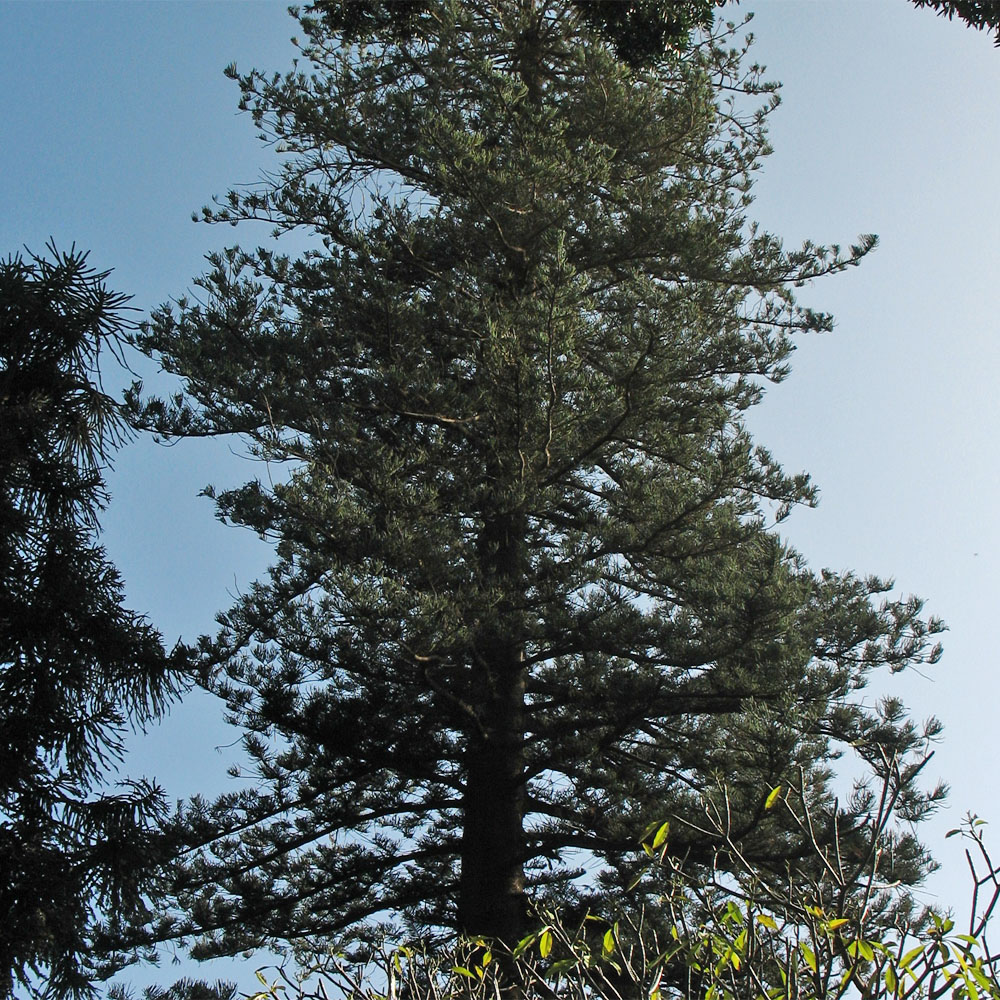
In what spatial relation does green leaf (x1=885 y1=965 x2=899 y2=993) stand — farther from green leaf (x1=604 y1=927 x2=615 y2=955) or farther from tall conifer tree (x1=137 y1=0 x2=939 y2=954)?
tall conifer tree (x1=137 y1=0 x2=939 y2=954)

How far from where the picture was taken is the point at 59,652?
420cm

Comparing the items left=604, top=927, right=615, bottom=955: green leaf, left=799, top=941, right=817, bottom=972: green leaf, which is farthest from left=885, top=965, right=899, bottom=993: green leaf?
left=604, top=927, right=615, bottom=955: green leaf

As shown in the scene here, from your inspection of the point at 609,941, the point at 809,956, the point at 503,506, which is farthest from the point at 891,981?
the point at 503,506

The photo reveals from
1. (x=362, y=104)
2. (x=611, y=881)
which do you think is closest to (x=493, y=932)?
(x=611, y=881)

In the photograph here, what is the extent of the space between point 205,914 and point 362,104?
22.3 ft

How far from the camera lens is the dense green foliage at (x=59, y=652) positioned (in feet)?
12.5

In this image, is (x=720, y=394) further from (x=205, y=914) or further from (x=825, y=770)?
(x=205, y=914)

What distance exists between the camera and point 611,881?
8711mm

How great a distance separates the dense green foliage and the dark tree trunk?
11.8ft

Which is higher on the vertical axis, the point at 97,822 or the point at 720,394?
the point at 720,394

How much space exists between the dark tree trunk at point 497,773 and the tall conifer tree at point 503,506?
0.02 m

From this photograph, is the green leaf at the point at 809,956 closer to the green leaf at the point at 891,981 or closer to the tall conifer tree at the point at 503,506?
the green leaf at the point at 891,981

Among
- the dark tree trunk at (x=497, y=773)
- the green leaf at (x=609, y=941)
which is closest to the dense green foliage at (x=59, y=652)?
the green leaf at (x=609, y=941)

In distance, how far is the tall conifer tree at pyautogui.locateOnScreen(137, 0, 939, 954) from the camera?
7555mm
